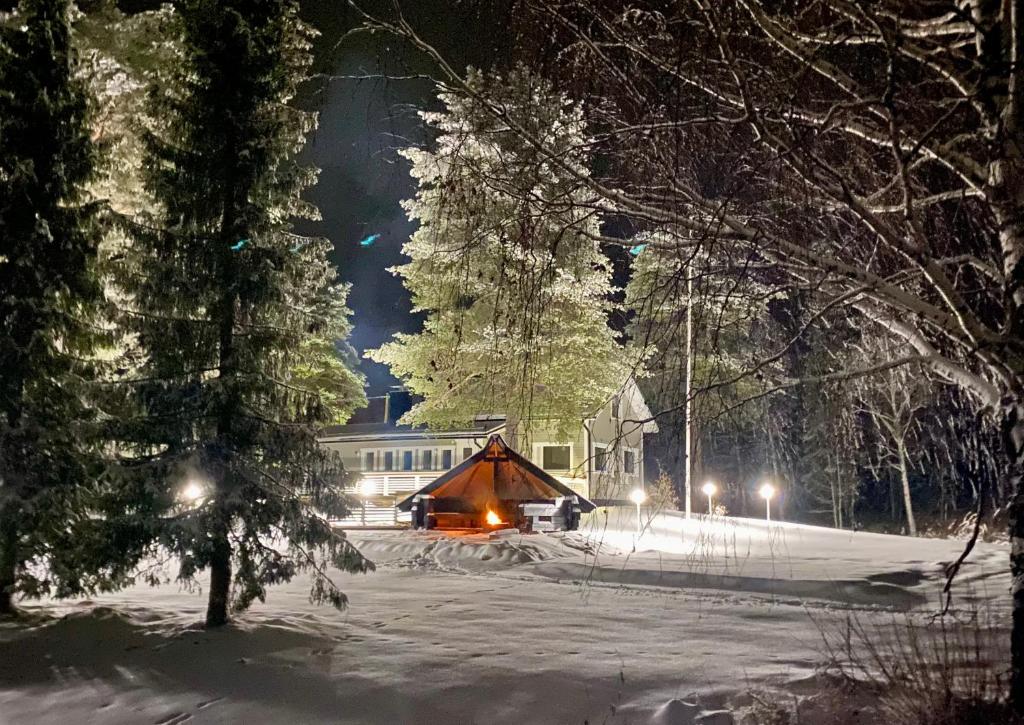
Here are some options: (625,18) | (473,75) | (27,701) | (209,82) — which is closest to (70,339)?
(209,82)

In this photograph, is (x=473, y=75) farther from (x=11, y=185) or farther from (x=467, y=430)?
(x=467, y=430)

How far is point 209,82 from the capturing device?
875 cm

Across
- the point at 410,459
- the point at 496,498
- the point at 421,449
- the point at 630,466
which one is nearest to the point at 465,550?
the point at 496,498

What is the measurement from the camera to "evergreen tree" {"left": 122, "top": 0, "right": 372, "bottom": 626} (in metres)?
8.03

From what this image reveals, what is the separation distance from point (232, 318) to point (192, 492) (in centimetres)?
190

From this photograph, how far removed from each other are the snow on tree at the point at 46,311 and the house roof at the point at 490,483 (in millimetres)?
10616

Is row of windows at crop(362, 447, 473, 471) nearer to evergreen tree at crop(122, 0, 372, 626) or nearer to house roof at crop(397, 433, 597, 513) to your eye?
house roof at crop(397, 433, 597, 513)

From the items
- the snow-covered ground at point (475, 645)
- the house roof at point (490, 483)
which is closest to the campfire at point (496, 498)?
the house roof at point (490, 483)

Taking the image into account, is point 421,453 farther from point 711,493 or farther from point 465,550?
point 711,493

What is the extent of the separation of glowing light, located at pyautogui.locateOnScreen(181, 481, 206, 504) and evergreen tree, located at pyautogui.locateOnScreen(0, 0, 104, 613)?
1.25 metres

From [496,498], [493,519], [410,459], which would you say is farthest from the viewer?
[410,459]

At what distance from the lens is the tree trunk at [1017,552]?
14.1ft

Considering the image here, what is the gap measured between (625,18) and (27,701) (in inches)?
260

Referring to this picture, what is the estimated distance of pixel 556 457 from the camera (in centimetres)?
2950
